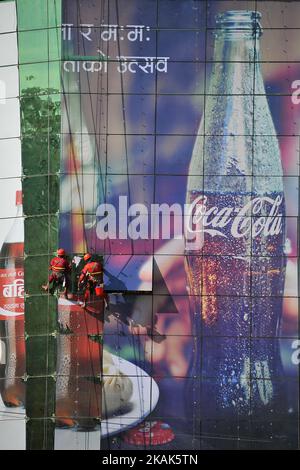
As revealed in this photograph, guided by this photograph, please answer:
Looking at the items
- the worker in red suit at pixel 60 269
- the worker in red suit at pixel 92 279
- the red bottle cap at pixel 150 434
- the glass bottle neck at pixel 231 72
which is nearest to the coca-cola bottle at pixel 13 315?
the worker in red suit at pixel 60 269

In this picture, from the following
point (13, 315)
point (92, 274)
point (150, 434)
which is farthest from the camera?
point (13, 315)

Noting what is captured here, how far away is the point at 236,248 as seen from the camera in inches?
1732

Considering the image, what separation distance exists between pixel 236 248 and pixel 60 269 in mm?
2261

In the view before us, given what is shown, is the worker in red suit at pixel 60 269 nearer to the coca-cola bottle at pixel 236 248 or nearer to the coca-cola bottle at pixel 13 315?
the coca-cola bottle at pixel 13 315

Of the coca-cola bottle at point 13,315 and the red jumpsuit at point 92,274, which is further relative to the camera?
the coca-cola bottle at point 13,315

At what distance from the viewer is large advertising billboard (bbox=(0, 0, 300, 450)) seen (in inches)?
1730

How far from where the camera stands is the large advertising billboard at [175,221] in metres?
43.9

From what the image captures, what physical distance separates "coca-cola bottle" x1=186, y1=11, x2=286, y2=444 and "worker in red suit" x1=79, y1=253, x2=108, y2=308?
1.13 m

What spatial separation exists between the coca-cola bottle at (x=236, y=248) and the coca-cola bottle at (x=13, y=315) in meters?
2.15

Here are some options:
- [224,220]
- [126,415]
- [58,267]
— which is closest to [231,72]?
[224,220]

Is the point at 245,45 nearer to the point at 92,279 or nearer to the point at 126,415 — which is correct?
the point at 92,279

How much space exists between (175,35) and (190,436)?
16.7 ft

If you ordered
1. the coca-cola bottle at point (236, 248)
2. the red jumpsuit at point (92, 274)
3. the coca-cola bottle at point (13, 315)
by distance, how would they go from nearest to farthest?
the red jumpsuit at point (92, 274)
the coca-cola bottle at point (236, 248)
the coca-cola bottle at point (13, 315)
